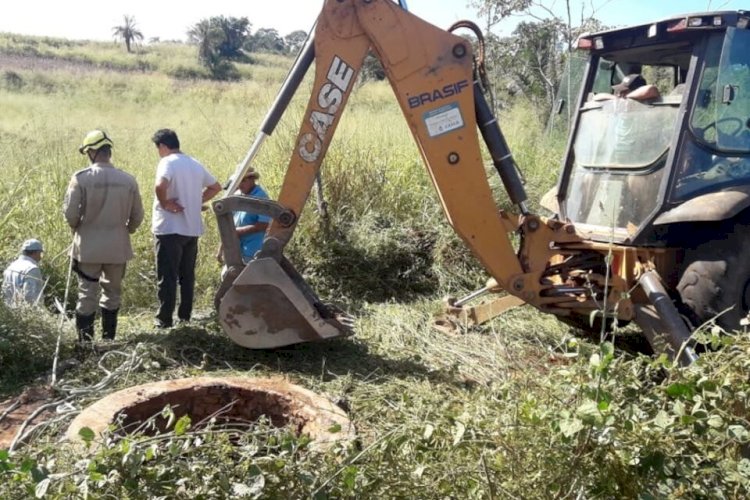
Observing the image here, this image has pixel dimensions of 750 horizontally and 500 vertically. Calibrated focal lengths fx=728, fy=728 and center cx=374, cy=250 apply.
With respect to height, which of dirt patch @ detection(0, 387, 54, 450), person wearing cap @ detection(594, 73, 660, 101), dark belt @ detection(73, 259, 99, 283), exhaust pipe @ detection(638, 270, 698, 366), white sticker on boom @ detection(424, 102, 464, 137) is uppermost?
person wearing cap @ detection(594, 73, 660, 101)

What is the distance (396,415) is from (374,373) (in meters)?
1.09

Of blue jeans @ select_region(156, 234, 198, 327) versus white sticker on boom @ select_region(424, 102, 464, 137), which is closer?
white sticker on boom @ select_region(424, 102, 464, 137)

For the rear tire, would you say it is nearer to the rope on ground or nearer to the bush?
the rope on ground

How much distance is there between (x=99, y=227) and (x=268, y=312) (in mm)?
1543

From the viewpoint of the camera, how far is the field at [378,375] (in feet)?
7.33

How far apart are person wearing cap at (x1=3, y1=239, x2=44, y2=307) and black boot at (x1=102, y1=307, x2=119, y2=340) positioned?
23.4 inches

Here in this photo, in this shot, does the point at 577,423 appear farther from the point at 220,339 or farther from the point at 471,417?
the point at 220,339

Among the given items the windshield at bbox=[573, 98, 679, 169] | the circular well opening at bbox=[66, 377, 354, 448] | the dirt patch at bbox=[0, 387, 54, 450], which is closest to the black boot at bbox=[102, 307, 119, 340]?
the dirt patch at bbox=[0, 387, 54, 450]

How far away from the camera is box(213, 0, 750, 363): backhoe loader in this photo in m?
4.50

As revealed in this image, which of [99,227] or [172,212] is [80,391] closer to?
[99,227]

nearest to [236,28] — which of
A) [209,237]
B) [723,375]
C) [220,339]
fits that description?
[209,237]

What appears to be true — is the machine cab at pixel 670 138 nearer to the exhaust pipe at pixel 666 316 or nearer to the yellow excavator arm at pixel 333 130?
the exhaust pipe at pixel 666 316

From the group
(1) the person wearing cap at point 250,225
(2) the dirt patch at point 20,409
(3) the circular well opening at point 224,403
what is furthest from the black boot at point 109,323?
(3) the circular well opening at point 224,403

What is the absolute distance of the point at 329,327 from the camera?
464cm
